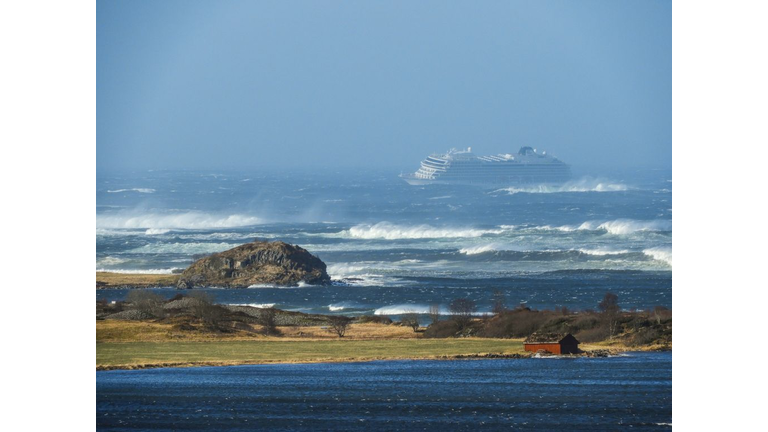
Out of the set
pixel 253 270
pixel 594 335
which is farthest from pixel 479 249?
pixel 594 335

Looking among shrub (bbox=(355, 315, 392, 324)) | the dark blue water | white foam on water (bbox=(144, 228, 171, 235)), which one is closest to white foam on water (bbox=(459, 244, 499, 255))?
shrub (bbox=(355, 315, 392, 324))

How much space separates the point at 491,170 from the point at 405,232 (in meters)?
5.20

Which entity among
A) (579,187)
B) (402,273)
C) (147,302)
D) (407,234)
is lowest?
(147,302)

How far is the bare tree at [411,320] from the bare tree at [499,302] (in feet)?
4.99

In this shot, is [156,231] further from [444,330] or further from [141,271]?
[444,330]

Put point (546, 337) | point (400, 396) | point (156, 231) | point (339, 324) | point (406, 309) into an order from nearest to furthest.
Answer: point (400, 396), point (546, 337), point (339, 324), point (406, 309), point (156, 231)

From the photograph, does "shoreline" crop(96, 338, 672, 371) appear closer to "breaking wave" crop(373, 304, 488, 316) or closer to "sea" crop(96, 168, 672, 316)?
"breaking wave" crop(373, 304, 488, 316)

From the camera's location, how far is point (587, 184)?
3294 cm

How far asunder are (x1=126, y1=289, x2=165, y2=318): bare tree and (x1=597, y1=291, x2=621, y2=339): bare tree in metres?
8.36

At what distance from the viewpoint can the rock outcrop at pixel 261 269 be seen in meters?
23.6

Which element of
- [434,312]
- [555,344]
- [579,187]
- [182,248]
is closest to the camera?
[555,344]

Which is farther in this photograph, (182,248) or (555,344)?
(182,248)

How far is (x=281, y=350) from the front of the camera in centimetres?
1942

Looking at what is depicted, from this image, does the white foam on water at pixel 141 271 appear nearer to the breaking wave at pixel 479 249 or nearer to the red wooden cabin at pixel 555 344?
the breaking wave at pixel 479 249
